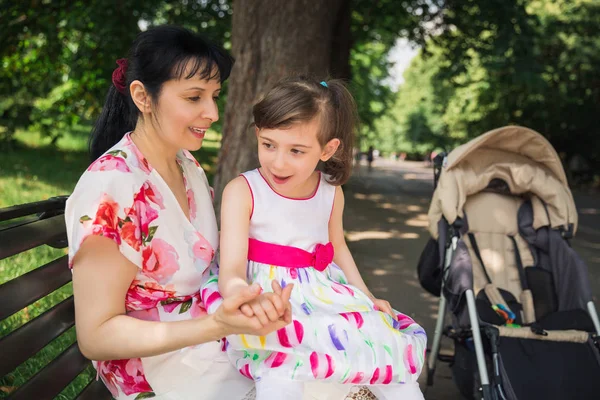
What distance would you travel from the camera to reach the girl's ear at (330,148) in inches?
91.4

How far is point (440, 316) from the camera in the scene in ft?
13.3

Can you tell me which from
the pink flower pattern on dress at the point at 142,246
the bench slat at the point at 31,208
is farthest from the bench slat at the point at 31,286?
the pink flower pattern on dress at the point at 142,246

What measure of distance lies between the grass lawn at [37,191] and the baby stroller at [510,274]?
2.20 meters

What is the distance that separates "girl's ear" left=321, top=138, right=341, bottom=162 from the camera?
2.32m

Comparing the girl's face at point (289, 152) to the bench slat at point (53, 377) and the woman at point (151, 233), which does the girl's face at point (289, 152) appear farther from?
the bench slat at point (53, 377)

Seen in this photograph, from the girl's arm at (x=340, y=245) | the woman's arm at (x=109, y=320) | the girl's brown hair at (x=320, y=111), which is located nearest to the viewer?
the woman's arm at (x=109, y=320)

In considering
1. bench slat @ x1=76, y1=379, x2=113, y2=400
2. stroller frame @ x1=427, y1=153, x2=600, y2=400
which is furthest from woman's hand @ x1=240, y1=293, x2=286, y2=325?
stroller frame @ x1=427, y1=153, x2=600, y2=400

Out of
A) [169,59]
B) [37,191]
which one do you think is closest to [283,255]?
[169,59]

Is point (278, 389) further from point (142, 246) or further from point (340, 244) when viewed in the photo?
point (340, 244)

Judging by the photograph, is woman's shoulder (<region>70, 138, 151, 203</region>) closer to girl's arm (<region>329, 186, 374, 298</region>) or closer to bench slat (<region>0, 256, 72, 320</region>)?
bench slat (<region>0, 256, 72, 320</region>)

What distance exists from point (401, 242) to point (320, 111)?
7.44 meters

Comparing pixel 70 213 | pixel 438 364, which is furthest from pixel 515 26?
pixel 70 213

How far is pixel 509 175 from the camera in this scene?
4332 mm

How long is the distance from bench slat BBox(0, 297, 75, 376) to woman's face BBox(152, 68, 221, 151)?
0.74 m
